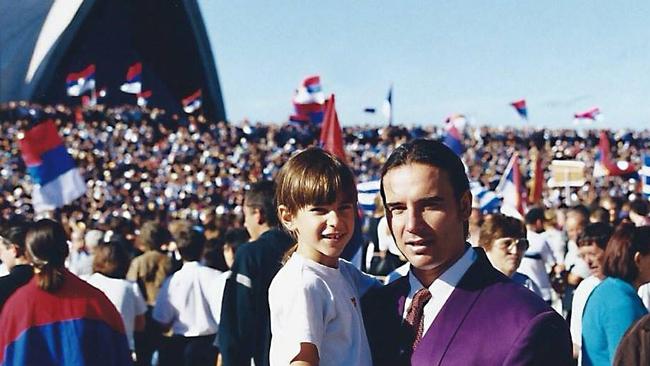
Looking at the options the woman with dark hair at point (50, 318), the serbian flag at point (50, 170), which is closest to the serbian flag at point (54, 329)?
the woman with dark hair at point (50, 318)

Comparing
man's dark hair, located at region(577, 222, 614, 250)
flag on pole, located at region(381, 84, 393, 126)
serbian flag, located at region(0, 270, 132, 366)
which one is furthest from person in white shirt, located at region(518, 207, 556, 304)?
flag on pole, located at region(381, 84, 393, 126)

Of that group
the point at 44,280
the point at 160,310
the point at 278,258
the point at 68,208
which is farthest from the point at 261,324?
the point at 68,208

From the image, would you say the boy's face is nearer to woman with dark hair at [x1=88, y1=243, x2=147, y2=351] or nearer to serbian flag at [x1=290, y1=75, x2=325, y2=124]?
woman with dark hair at [x1=88, y1=243, x2=147, y2=351]

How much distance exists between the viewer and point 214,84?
168ft

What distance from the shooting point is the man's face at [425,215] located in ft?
7.24

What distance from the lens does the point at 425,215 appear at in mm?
2209

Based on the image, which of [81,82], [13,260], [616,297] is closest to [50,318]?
[13,260]

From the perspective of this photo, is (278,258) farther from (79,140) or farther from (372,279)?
(79,140)

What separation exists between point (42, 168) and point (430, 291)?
7939 mm

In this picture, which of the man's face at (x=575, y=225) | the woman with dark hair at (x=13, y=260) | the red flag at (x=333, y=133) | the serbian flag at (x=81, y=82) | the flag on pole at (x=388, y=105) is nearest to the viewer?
the woman with dark hair at (x=13, y=260)

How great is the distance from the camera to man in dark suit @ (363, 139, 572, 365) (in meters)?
2.09

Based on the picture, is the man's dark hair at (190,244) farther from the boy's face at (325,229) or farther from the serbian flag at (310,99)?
the serbian flag at (310,99)

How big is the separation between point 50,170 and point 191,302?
12.5ft

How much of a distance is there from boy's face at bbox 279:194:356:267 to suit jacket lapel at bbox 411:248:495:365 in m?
0.40
